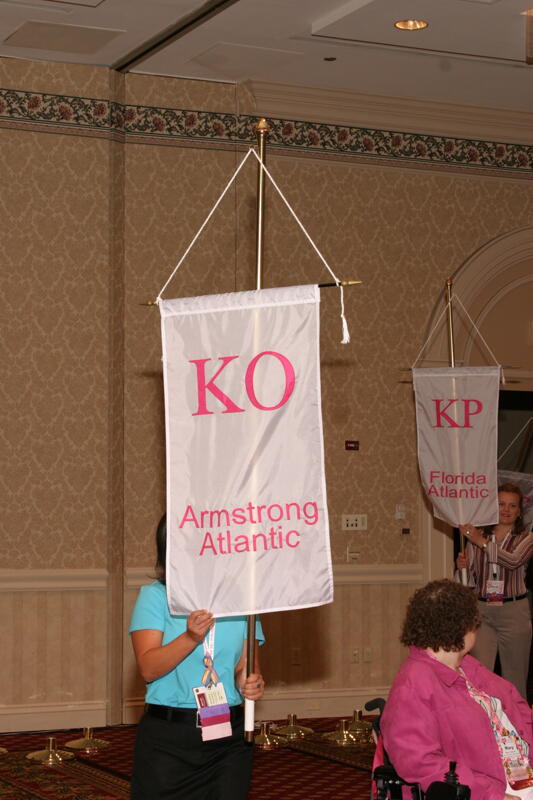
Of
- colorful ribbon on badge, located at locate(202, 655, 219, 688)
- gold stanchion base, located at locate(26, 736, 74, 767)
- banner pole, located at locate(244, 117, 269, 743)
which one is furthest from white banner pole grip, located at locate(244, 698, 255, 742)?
gold stanchion base, located at locate(26, 736, 74, 767)

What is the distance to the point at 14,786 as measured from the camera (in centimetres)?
628

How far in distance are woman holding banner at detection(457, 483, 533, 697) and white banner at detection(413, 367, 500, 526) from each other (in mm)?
380

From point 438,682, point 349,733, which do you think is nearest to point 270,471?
point 438,682

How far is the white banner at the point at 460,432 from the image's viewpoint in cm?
789

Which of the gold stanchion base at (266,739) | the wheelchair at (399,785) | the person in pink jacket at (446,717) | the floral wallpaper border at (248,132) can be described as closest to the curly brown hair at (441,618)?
the person in pink jacket at (446,717)

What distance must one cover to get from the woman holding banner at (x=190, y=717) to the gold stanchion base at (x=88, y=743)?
3830 mm

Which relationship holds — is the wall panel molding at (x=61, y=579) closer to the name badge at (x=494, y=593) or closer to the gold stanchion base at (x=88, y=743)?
the gold stanchion base at (x=88, y=743)

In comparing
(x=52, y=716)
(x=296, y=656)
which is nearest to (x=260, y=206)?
(x=52, y=716)

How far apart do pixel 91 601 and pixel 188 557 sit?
4435 mm

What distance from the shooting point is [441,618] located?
3869mm

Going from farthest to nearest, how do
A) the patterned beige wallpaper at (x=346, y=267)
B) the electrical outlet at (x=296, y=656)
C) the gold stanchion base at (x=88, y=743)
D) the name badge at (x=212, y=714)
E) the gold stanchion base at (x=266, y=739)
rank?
the electrical outlet at (x=296, y=656) < the patterned beige wallpaper at (x=346, y=267) < the gold stanchion base at (x=266, y=739) < the gold stanchion base at (x=88, y=743) < the name badge at (x=212, y=714)

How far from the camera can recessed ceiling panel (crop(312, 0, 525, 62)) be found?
6934mm

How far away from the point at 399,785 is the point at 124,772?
3.29 meters

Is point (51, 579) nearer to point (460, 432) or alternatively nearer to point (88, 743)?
point (88, 743)
